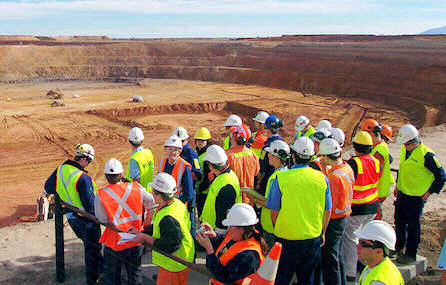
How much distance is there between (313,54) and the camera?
Answer: 4597cm

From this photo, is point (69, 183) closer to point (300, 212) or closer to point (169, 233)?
point (169, 233)

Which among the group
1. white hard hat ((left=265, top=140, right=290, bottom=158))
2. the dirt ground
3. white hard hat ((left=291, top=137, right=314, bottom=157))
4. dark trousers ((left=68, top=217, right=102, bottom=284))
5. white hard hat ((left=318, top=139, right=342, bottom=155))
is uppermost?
white hard hat ((left=291, top=137, right=314, bottom=157))

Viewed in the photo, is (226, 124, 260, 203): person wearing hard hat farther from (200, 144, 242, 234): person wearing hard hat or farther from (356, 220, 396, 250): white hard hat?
(356, 220, 396, 250): white hard hat

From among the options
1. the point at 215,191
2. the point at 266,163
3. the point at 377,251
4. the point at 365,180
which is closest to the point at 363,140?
the point at 365,180

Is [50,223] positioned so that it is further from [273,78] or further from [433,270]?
[273,78]

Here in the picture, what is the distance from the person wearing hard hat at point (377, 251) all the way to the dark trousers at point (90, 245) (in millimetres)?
3488

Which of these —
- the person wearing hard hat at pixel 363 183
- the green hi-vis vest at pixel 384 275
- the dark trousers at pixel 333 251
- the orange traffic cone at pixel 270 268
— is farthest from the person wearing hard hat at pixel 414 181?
the orange traffic cone at pixel 270 268

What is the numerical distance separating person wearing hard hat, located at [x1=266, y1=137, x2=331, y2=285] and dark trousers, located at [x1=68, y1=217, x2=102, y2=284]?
2.52 meters

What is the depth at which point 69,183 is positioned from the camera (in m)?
4.88

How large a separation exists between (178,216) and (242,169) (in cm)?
182

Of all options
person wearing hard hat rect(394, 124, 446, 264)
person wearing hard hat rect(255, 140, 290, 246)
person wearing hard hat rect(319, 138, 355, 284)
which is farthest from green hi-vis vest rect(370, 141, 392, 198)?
person wearing hard hat rect(255, 140, 290, 246)

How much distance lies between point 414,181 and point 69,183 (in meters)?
4.86

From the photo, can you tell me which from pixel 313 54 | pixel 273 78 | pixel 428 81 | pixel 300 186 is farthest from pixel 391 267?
pixel 313 54

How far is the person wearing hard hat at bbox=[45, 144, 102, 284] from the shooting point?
487cm
